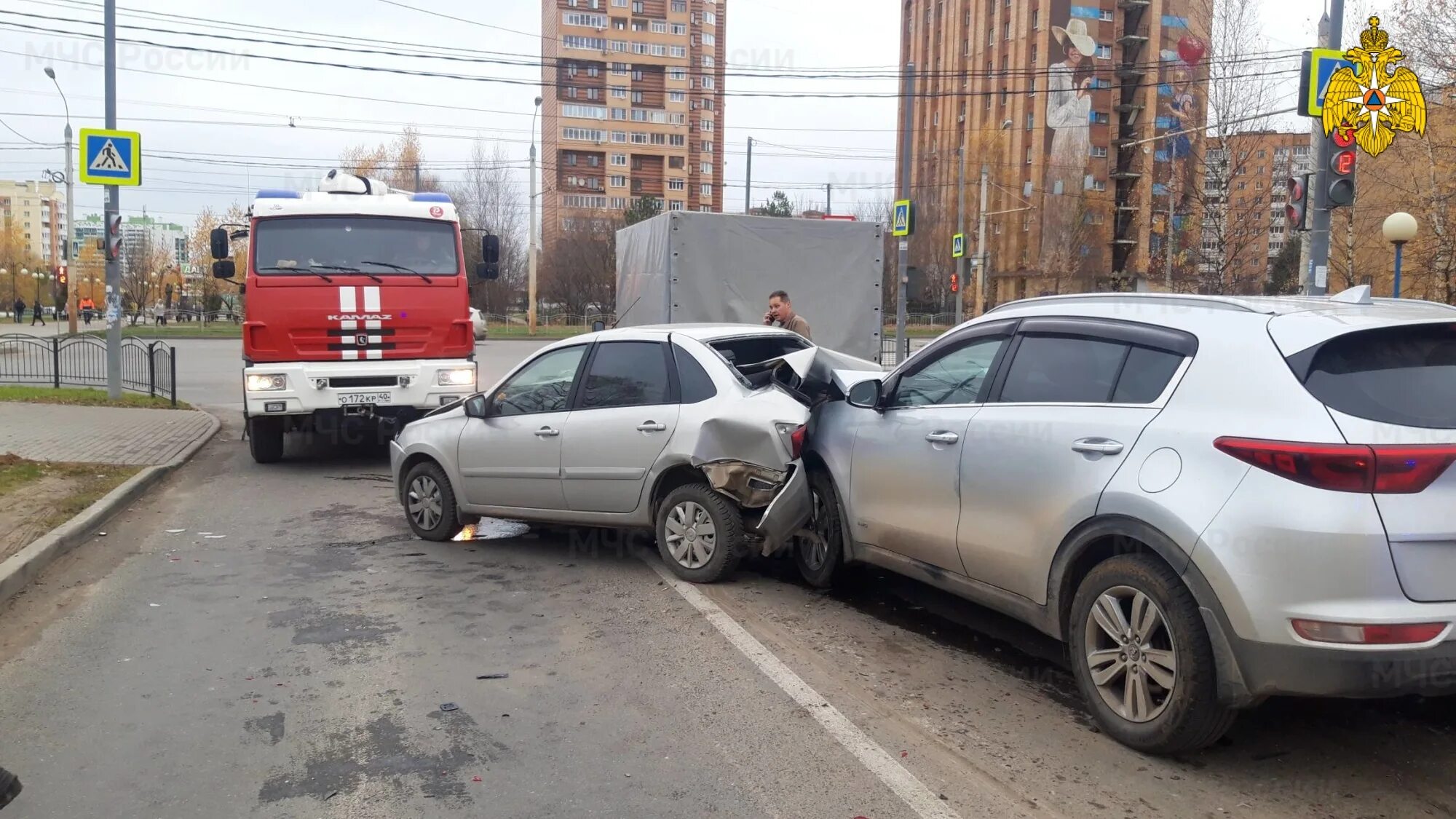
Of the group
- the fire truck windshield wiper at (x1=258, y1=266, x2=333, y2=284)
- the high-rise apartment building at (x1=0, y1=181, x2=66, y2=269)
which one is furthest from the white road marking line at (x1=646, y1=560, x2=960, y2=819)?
the high-rise apartment building at (x1=0, y1=181, x2=66, y2=269)

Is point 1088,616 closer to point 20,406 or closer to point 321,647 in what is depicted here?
point 321,647

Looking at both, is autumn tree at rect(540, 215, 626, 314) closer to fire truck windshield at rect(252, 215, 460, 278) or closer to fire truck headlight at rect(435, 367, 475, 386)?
fire truck windshield at rect(252, 215, 460, 278)

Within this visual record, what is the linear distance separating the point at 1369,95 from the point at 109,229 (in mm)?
17858

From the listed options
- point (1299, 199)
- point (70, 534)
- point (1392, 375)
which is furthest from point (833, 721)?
point (1299, 199)

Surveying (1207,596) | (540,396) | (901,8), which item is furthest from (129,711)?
(901,8)

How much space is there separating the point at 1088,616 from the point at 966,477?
94 centimetres

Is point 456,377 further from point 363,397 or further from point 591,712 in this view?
point 591,712

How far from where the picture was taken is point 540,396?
7.70m

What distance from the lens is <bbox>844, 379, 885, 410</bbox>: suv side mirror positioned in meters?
5.96

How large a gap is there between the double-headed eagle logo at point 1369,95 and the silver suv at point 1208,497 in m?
10.2

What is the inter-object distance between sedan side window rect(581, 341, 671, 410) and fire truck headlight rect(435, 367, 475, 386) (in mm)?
4922

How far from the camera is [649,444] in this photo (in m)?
6.92

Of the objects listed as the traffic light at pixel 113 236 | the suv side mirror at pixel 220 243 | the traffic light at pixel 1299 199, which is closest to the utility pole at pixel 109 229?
the traffic light at pixel 113 236

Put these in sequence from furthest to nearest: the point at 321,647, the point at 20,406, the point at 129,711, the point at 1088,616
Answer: the point at 20,406
the point at 321,647
the point at 129,711
the point at 1088,616
